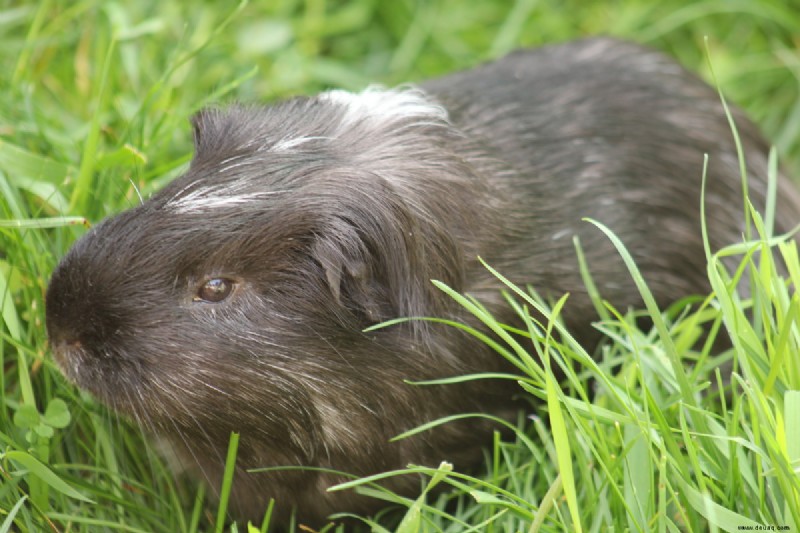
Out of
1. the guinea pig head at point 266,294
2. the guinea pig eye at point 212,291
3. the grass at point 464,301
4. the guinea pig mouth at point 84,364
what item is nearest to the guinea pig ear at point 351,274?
the guinea pig head at point 266,294

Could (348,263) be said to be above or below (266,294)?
above

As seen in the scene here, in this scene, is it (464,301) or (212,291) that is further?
(212,291)

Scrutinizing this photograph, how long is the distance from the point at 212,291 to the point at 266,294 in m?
0.15

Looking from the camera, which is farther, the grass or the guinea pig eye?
the guinea pig eye

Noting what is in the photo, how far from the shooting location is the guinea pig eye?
303cm

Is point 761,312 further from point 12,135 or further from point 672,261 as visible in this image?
point 12,135

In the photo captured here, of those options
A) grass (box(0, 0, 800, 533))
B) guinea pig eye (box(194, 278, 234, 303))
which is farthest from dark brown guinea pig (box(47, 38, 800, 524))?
grass (box(0, 0, 800, 533))

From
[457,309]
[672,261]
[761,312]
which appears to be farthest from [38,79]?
[761,312]

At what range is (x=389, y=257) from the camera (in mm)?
3039

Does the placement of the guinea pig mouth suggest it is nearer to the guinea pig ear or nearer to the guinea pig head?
the guinea pig head

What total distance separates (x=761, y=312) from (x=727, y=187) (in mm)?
1199

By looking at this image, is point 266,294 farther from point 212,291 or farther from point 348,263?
point 348,263

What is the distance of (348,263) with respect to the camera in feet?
9.87

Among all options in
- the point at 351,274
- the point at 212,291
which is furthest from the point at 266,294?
the point at 351,274
